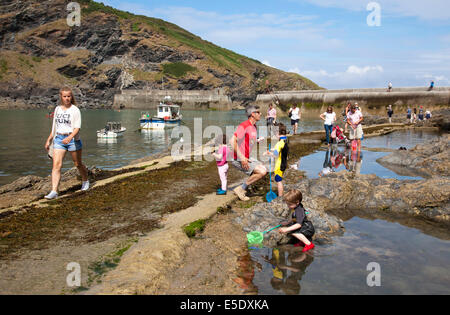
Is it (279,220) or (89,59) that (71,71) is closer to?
(89,59)

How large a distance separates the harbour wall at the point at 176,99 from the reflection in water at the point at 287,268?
119m

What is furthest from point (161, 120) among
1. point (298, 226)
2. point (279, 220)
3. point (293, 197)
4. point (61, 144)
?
point (298, 226)

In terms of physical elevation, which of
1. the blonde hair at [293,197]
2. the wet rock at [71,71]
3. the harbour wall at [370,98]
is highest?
the wet rock at [71,71]

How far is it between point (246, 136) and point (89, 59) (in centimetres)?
14018

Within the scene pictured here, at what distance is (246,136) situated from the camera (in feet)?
27.2

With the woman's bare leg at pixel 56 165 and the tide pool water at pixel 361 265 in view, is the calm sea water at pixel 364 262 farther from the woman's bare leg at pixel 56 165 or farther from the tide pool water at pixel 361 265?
the woman's bare leg at pixel 56 165

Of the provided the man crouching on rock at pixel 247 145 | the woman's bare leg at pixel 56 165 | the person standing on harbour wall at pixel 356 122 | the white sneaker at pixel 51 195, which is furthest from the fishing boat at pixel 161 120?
the man crouching on rock at pixel 247 145

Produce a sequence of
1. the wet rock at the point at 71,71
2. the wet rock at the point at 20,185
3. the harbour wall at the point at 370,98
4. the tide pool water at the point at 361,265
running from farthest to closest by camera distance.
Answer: the wet rock at the point at 71,71 < the harbour wall at the point at 370,98 < the wet rock at the point at 20,185 < the tide pool water at the point at 361,265

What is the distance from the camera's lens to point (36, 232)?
639 centimetres

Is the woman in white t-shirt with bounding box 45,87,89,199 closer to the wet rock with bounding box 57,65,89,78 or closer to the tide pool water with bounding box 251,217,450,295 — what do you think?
the tide pool water with bounding box 251,217,450,295

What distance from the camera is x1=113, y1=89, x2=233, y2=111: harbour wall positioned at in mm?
121688

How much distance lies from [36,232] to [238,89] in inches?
6131

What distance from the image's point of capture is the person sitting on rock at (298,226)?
6228mm

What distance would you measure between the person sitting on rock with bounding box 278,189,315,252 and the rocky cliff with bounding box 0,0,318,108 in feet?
389
